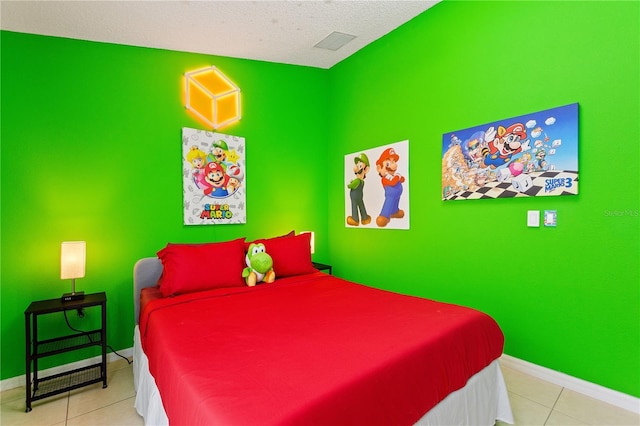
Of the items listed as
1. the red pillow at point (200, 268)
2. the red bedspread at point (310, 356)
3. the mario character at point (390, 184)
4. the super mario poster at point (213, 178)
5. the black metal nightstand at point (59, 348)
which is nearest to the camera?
the red bedspread at point (310, 356)

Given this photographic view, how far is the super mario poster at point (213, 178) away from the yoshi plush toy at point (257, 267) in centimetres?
69

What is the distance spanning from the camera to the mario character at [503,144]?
2412 mm

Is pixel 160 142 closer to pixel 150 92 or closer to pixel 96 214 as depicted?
pixel 150 92

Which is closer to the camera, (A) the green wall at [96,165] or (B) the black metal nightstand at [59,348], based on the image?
(B) the black metal nightstand at [59,348]

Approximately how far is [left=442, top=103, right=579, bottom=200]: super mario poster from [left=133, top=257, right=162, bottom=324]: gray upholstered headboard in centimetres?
259

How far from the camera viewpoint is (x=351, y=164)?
12.7 feet

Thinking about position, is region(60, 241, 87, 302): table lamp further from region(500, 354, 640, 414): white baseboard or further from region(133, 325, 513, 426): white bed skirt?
region(500, 354, 640, 414): white baseboard

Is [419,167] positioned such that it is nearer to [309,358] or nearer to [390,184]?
[390,184]

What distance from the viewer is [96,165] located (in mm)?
2789

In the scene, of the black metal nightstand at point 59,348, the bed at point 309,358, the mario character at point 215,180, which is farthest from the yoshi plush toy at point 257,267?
the black metal nightstand at point 59,348

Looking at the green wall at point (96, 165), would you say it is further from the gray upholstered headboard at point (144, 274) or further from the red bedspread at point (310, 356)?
the red bedspread at point (310, 356)

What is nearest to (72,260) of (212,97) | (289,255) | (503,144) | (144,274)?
(144,274)

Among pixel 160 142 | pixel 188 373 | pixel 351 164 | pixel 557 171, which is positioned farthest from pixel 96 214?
pixel 557 171

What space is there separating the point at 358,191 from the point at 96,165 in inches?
98.6
